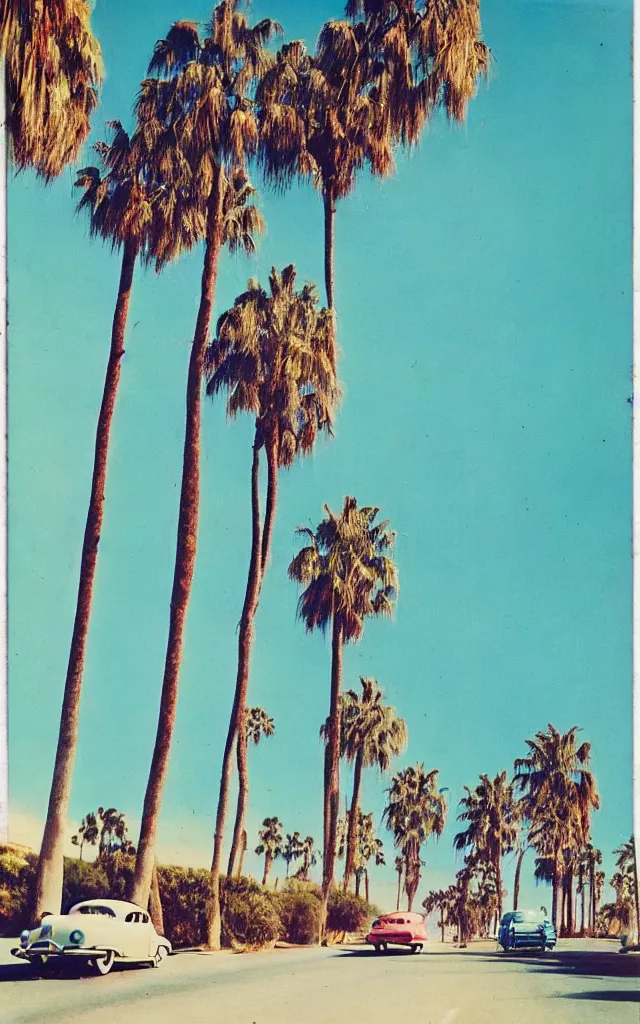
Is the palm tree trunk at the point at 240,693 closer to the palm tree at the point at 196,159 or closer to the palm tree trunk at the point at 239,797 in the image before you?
the palm tree trunk at the point at 239,797

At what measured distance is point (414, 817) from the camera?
15430 millimetres

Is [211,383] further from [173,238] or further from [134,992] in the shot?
[134,992]

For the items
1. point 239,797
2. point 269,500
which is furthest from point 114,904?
point 269,500

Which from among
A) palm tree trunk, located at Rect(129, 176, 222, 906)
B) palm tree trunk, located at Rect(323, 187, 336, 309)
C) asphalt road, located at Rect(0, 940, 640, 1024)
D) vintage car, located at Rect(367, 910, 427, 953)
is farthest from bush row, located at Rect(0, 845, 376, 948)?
palm tree trunk, located at Rect(323, 187, 336, 309)

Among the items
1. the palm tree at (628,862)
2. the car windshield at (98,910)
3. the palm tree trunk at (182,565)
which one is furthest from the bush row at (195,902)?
the palm tree at (628,862)

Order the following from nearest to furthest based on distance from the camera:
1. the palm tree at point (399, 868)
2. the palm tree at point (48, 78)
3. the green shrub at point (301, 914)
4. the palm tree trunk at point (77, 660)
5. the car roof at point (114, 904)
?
1. the car roof at point (114, 904)
2. the palm tree at point (48, 78)
3. the palm tree at point (399, 868)
4. the palm tree trunk at point (77, 660)
5. the green shrub at point (301, 914)

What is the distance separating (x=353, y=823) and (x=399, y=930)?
8.75 ft

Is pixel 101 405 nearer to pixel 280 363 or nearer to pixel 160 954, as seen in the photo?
pixel 280 363

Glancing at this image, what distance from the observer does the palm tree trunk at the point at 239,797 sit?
17781 mm

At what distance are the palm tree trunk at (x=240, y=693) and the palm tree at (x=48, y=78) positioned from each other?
5150 mm

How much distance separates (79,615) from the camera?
16344 mm

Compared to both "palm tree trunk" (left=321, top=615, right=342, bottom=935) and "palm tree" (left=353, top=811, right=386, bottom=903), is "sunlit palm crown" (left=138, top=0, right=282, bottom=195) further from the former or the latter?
"palm tree" (left=353, top=811, right=386, bottom=903)

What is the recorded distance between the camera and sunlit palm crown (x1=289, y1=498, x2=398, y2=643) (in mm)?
16797

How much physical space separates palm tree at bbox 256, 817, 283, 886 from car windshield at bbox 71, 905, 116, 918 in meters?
2.85
